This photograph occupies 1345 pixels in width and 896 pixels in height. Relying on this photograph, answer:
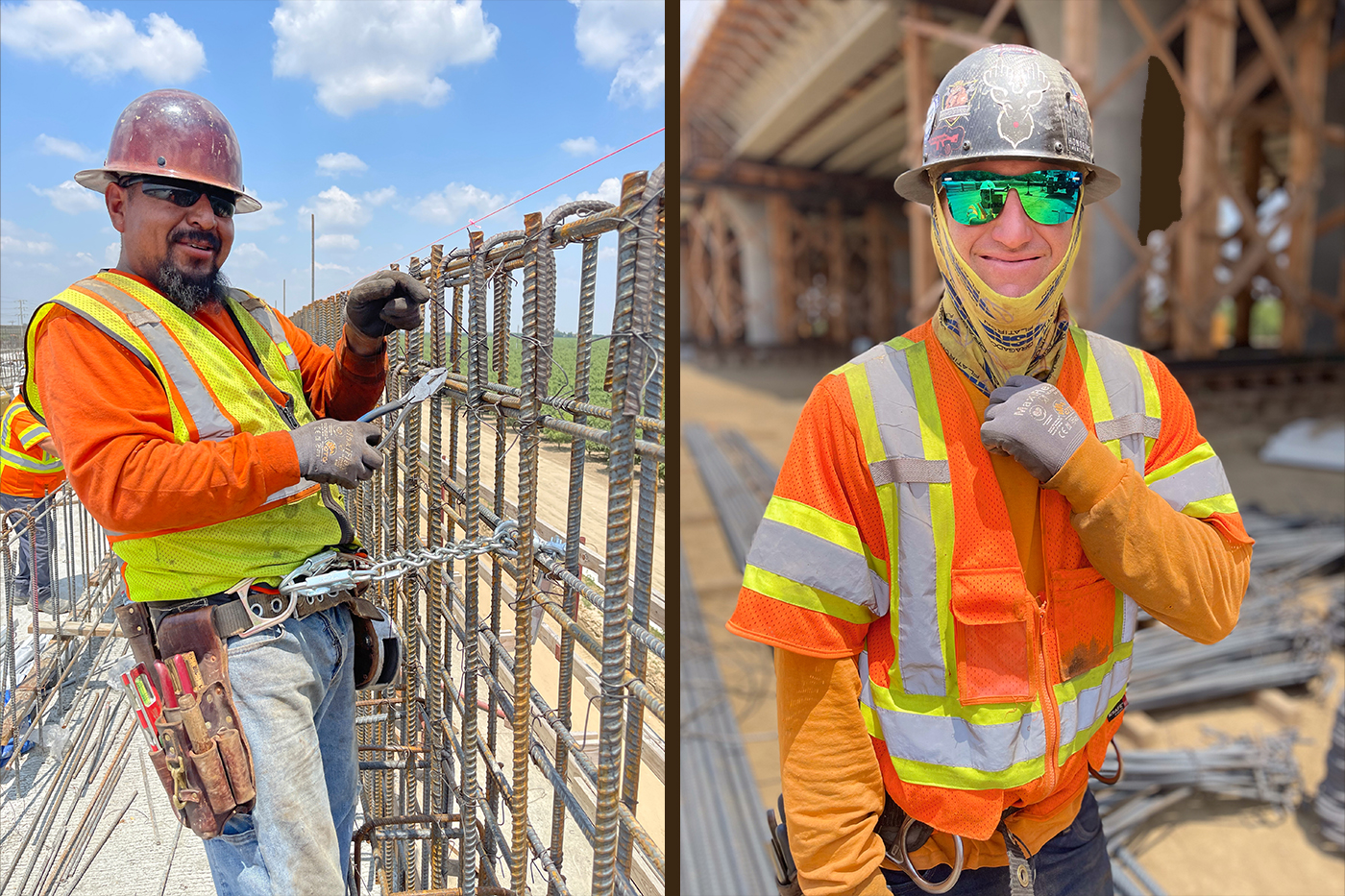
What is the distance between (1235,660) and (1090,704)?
549cm

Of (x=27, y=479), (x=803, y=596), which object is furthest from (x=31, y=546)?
(x=803, y=596)

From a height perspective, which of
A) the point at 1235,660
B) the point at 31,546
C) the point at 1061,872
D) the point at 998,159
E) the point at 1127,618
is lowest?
the point at 1235,660

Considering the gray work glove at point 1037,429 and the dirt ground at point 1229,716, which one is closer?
the gray work glove at point 1037,429

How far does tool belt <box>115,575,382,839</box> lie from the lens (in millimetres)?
2172

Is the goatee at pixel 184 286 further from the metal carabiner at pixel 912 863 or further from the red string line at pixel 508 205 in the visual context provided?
the metal carabiner at pixel 912 863

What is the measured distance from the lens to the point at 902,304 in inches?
1022

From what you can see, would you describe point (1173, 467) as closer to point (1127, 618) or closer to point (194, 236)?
point (1127, 618)

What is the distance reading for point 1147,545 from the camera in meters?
1.35

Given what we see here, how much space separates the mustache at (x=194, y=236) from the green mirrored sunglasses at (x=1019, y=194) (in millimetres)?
2150

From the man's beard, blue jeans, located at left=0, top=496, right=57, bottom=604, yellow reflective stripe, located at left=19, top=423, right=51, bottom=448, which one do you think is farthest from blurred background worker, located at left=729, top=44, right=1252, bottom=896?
blue jeans, located at left=0, top=496, right=57, bottom=604

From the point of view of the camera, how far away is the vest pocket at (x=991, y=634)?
1380mm

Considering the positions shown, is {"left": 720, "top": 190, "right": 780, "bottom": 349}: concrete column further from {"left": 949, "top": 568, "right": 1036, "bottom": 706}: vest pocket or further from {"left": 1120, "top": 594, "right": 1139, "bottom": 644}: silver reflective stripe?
{"left": 949, "top": 568, "right": 1036, "bottom": 706}: vest pocket

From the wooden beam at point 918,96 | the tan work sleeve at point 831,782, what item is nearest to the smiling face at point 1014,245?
the tan work sleeve at point 831,782

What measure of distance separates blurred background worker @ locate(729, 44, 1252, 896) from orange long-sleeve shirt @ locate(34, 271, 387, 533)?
4.70ft
